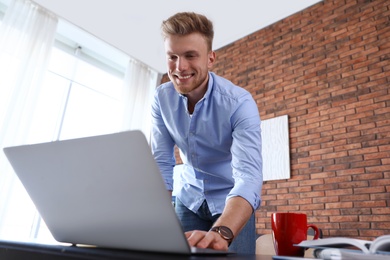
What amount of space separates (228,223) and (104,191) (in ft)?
1.29

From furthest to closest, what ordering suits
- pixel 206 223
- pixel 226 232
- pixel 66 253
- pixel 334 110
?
Result: pixel 334 110, pixel 206 223, pixel 226 232, pixel 66 253

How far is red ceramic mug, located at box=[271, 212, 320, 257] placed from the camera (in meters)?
0.81

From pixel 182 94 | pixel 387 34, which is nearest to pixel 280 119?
pixel 387 34

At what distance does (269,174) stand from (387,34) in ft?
5.85

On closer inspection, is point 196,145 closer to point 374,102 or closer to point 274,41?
point 374,102

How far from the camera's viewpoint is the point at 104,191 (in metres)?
0.50

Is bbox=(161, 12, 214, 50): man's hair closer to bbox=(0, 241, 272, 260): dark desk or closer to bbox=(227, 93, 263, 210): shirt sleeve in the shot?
bbox=(227, 93, 263, 210): shirt sleeve

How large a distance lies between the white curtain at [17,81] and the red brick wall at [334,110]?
260 cm

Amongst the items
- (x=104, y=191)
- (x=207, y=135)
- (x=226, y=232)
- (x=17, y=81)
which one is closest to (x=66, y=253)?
(x=104, y=191)

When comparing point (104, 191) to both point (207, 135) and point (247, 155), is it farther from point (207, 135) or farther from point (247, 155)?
point (207, 135)

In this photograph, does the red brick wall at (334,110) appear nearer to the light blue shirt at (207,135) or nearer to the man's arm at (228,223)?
the light blue shirt at (207,135)

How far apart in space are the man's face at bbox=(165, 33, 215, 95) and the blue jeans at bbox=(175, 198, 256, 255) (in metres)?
0.47

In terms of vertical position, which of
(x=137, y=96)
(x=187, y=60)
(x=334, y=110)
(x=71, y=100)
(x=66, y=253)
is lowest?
(x=66, y=253)

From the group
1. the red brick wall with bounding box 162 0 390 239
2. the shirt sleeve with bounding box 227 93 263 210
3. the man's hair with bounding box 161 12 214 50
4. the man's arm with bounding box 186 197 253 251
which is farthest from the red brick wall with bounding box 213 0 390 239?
the man's arm with bounding box 186 197 253 251
